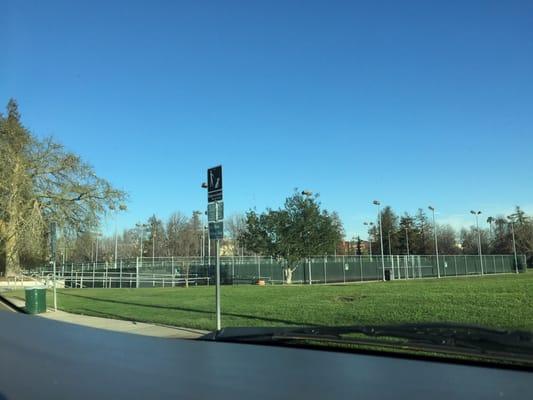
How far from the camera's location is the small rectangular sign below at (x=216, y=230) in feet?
40.1

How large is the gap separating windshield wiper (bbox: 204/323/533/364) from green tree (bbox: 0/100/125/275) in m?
39.3

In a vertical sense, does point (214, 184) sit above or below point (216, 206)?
above

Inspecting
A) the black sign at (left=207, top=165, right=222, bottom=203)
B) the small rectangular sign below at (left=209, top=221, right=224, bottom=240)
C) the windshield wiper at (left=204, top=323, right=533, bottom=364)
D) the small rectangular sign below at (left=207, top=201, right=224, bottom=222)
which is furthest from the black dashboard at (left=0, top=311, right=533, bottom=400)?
the black sign at (left=207, top=165, right=222, bottom=203)

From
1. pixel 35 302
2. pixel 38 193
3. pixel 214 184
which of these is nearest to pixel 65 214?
pixel 38 193

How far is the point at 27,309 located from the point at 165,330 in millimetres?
9349

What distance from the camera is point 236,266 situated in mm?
47156

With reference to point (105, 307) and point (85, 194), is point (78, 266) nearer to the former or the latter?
point (85, 194)

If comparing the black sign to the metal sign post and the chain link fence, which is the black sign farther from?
the chain link fence

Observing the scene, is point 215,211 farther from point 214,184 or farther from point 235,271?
point 235,271

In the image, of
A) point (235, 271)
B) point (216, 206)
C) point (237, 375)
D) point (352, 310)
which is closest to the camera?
Result: point (237, 375)

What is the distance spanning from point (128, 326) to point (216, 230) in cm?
405

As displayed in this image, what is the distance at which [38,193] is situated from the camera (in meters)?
45.6

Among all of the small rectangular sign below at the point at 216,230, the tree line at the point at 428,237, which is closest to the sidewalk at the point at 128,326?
the small rectangular sign below at the point at 216,230

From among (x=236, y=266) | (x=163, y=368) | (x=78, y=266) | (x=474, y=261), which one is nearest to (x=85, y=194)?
(x=78, y=266)
